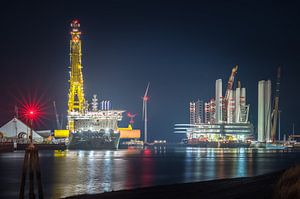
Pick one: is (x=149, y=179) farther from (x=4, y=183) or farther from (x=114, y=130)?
(x=114, y=130)

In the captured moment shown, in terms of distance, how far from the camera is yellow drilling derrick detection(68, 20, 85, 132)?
14920 centimetres

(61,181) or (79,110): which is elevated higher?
(79,110)

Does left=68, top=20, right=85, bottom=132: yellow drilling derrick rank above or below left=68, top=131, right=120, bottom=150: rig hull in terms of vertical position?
above

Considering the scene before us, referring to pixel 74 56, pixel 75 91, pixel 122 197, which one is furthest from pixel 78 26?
pixel 122 197

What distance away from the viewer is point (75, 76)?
149500mm

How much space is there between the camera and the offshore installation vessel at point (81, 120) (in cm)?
14938

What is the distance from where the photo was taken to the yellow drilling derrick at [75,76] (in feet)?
490

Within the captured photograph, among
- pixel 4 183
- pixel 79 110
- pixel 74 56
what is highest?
pixel 74 56

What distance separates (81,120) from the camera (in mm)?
150625

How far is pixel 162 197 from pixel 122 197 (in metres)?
2.31

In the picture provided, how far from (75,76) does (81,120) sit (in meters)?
12.3

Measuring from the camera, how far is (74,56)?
492ft

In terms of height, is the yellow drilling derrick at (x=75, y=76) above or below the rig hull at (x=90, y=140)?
above

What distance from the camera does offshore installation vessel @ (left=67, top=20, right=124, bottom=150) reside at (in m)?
149
